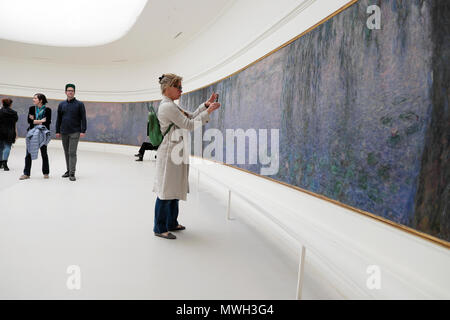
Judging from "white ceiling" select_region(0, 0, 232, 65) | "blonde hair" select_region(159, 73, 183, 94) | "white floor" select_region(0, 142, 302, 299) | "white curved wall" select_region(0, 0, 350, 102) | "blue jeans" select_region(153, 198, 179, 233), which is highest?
"white ceiling" select_region(0, 0, 232, 65)

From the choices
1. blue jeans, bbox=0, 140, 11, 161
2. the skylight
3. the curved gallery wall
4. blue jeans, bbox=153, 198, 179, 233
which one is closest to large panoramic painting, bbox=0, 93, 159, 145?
the skylight

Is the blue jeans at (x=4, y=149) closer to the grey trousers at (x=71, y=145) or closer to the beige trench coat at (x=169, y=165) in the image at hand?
the grey trousers at (x=71, y=145)

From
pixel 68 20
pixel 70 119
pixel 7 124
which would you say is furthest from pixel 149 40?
pixel 7 124

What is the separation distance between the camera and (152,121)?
3.61 meters

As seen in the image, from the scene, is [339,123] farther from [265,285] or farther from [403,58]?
[265,285]

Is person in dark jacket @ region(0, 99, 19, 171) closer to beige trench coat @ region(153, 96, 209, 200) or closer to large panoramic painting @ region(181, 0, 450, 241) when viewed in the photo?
beige trench coat @ region(153, 96, 209, 200)

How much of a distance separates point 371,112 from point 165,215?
9.38ft

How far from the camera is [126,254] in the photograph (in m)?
3.25

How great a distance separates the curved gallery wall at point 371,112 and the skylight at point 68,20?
729 cm

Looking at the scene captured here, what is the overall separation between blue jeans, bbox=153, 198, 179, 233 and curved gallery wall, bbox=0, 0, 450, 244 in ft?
5.90

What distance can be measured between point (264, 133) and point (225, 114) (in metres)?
2.16

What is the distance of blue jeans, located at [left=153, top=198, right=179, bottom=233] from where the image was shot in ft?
12.5

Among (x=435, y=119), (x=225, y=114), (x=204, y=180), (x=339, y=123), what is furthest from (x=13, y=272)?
(x=204, y=180)

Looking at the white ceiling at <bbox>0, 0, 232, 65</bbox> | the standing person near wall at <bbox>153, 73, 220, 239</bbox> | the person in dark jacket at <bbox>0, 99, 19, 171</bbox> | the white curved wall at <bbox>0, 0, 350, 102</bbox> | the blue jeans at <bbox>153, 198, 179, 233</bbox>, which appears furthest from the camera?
the white ceiling at <bbox>0, 0, 232, 65</bbox>
